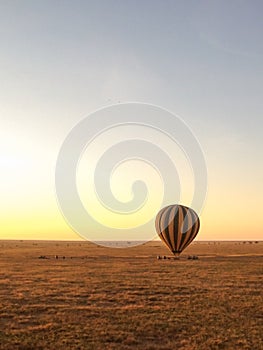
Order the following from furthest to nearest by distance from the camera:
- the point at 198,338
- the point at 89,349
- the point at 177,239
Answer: the point at 177,239, the point at 198,338, the point at 89,349

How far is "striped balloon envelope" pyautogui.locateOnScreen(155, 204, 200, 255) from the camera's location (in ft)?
187

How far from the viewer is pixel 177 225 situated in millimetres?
57031

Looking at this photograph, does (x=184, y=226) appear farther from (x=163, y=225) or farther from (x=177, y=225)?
(x=163, y=225)

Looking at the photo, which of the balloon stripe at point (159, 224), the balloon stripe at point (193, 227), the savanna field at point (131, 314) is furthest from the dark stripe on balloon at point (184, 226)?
the savanna field at point (131, 314)

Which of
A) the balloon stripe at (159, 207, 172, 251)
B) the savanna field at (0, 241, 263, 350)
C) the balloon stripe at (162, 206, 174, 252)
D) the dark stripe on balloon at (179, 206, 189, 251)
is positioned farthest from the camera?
the balloon stripe at (159, 207, 172, 251)

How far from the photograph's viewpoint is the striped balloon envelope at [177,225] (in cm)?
5712

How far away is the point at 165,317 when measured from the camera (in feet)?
64.4

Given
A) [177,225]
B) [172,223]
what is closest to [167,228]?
[172,223]

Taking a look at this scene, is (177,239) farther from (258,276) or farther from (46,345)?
(46,345)

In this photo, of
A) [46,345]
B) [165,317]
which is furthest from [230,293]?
[46,345]

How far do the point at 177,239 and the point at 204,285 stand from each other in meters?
27.0

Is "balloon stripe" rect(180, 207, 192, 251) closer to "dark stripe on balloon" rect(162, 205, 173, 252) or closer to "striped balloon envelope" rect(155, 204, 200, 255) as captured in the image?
"striped balloon envelope" rect(155, 204, 200, 255)

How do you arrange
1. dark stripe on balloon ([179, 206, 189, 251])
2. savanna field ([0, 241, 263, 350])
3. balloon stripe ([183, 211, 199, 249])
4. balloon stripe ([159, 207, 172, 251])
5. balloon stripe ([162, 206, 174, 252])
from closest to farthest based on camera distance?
savanna field ([0, 241, 263, 350]), dark stripe on balloon ([179, 206, 189, 251]), balloon stripe ([162, 206, 174, 252]), balloon stripe ([159, 207, 172, 251]), balloon stripe ([183, 211, 199, 249])

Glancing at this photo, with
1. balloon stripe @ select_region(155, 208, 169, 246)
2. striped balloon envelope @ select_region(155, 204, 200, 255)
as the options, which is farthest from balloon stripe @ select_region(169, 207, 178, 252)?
balloon stripe @ select_region(155, 208, 169, 246)
